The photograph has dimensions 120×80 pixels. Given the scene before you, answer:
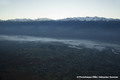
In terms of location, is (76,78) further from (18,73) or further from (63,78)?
(18,73)

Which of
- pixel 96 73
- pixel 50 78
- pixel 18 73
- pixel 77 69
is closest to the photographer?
pixel 50 78

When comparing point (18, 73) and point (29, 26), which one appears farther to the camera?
point (29, 26)

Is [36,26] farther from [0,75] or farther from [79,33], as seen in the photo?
[0,75]

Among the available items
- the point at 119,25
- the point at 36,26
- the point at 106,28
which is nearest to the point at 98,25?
the point at 106,28

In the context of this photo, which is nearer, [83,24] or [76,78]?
[76,78]

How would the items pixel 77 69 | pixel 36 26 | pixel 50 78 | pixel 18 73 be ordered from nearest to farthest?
pixel 50 78 → pixel 18 73 → pixel 77 69 → pixel 36 26

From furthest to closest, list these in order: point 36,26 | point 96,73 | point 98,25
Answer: point 36,26
point 98,25
point 96,73

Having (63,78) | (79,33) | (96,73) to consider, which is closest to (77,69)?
(96,73)

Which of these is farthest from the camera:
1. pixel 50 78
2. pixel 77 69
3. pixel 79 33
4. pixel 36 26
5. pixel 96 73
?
pixel 36 26
